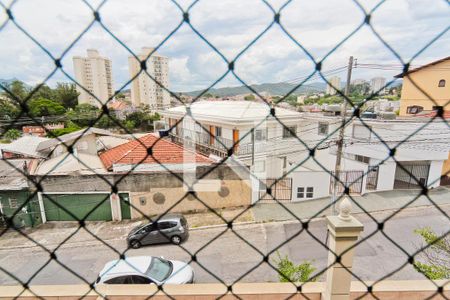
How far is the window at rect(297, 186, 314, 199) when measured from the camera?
6.79m

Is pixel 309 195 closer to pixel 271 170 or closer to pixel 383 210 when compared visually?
pixel 271 170

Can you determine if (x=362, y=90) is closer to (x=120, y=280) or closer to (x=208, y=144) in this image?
A: (x=120, y=280)

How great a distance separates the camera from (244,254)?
15.5 ft

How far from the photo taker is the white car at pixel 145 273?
323 centimetres

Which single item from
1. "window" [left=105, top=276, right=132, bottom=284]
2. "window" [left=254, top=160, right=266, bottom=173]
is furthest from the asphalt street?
"window" [left=254, top=160, right=266, bottom=173]

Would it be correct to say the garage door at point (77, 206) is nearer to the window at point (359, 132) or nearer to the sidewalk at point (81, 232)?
the sidewalk at point (81, 232)

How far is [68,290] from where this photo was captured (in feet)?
4.25

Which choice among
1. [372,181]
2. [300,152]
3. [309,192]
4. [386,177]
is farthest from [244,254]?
[386,177]

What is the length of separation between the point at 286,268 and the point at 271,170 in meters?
4.43

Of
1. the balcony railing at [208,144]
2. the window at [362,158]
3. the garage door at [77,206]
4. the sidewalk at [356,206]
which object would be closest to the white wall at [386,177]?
Answer: the sidewalk at [356,206]

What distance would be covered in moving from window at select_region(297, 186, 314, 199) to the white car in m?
3.81

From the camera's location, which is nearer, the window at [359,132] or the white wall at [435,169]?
the white wall at [435,169]

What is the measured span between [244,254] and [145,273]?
6.23 ft

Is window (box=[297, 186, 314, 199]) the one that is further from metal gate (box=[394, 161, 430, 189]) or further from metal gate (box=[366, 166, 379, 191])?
metal gate (box=[394, 161, 430, 189])
